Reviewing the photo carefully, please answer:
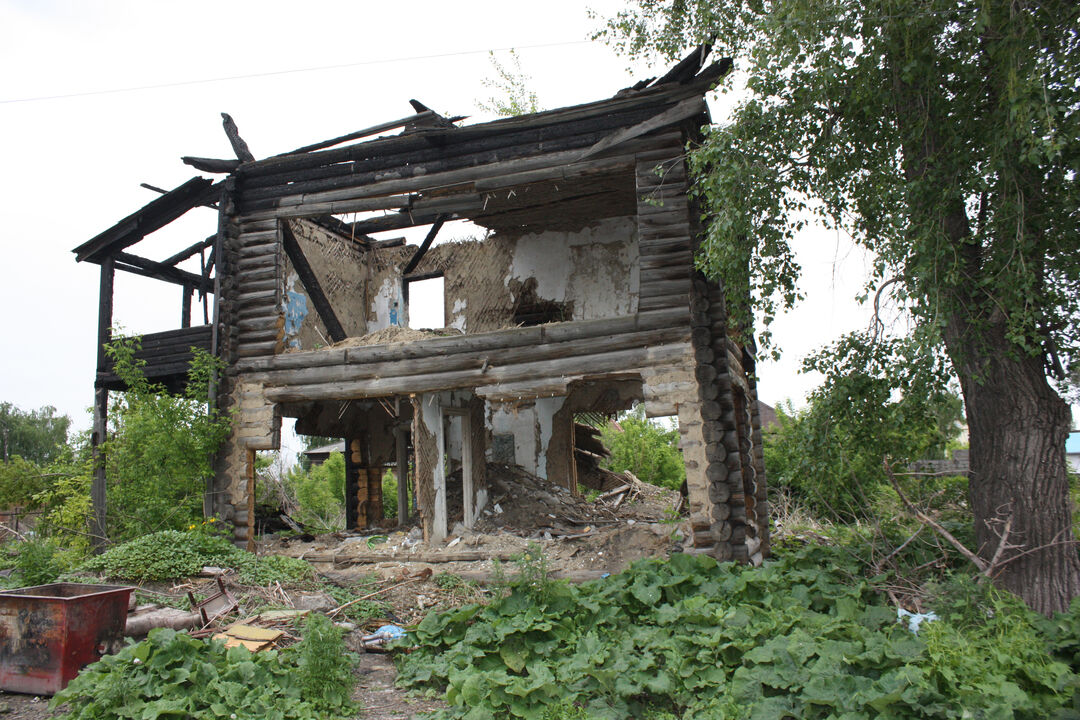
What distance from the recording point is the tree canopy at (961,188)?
5.63 metres

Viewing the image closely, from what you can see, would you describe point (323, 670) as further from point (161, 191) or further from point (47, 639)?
point (161, 191)

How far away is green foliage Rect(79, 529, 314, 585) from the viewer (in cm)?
862

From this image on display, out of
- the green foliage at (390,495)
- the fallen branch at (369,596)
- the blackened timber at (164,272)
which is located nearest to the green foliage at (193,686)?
the fallen branch at (369,596)

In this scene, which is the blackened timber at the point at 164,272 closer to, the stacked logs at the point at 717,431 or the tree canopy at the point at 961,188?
the stacked logs at the point at 717,431

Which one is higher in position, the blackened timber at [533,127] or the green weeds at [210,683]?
the blackened timber at [533,127]

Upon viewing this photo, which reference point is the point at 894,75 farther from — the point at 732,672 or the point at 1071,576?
the point at 732,672

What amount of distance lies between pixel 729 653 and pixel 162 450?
29.1 ft

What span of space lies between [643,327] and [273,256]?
6252 mm

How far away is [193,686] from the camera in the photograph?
5.44m

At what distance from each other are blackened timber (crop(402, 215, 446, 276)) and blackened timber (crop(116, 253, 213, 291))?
4058 millimetres

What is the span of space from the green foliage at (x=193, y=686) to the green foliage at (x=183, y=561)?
3.14 metres

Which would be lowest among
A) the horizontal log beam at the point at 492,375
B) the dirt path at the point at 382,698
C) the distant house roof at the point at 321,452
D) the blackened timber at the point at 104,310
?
the dirt path at the point at 382,698

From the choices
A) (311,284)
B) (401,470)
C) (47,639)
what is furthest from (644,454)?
(47,639)

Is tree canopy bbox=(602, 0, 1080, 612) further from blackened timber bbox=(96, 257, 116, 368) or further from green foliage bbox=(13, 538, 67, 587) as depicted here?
blackened timber bbox=(96, 257, 116, 368)
